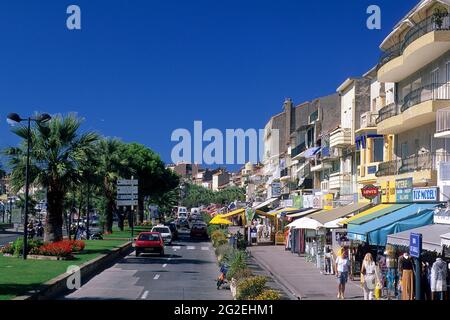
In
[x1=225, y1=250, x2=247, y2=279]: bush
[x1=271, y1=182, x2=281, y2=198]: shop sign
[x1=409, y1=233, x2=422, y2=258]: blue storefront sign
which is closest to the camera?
[x1=409, y1=233, x2=422, y2=258]: blue storefront sign

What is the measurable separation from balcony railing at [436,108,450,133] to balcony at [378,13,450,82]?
2.78 m

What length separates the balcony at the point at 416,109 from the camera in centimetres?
2480

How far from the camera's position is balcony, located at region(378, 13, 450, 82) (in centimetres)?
2417

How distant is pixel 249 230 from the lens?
2178 inches

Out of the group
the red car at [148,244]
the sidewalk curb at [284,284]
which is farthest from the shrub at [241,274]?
the red car at [148,244]

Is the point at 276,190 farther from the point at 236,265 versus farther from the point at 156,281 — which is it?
the point at 236,265

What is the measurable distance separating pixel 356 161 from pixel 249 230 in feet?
48.7

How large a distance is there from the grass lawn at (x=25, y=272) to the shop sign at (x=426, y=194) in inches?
523

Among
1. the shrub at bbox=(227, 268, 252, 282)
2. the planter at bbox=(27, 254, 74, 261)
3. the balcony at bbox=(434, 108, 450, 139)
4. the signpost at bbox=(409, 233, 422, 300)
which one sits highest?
the balcony at bbox=(434, 108, 450, 139)

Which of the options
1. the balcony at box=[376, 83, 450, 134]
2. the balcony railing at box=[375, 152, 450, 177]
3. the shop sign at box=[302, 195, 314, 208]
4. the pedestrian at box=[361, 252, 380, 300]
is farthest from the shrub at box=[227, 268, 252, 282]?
the shop sign at box=[302, 195, 314, 208]

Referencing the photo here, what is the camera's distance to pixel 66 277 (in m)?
22.3

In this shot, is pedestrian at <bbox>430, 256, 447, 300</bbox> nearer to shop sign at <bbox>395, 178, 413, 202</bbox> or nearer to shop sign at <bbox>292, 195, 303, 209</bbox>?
shop sign at <bbox>395, 178, 413, 202</bbox>

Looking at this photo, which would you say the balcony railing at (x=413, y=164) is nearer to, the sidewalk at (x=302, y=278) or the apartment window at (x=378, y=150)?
the apartment window at (x=378, y=150)

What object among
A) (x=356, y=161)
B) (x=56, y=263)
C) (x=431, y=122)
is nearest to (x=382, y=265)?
(x=431, y=122)
